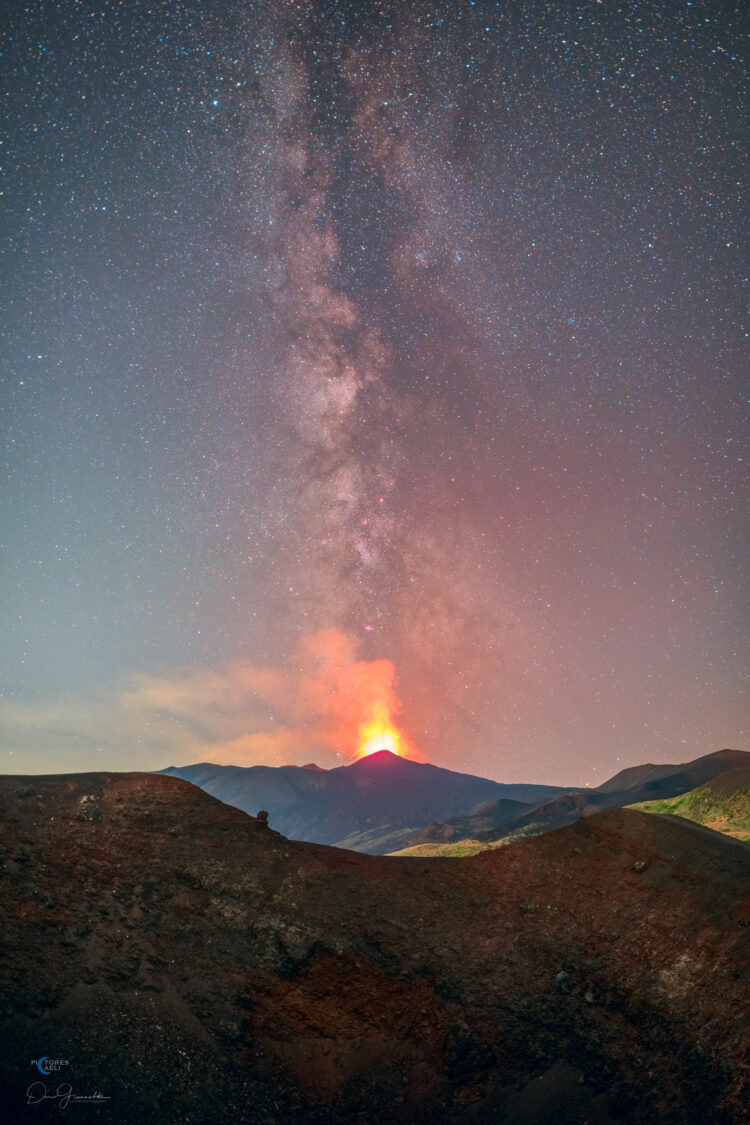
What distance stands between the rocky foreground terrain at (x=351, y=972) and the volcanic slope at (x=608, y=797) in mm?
64975

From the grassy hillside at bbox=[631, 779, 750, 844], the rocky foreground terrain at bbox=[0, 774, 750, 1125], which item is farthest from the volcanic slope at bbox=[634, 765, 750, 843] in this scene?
the rocky foreground terrain at bbox=[0, 774, 750, 1125]

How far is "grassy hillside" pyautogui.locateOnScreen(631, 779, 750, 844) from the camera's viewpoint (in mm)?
37250

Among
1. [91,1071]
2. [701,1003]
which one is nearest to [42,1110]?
[91,1071]

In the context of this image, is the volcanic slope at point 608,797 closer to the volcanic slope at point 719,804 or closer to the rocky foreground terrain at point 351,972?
the volcanic slope at point 719,804

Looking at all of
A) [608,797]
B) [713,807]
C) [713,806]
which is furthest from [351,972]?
[608,797]

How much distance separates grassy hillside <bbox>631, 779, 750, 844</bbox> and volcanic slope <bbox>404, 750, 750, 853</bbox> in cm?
3105

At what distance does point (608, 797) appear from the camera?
96.9 metres

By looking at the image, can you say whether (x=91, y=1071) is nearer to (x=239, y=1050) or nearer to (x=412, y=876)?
(x=239, y=1050)

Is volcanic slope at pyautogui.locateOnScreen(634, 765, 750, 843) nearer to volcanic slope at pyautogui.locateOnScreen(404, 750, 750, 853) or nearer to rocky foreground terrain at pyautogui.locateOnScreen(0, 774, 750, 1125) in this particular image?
rocky foreground terrain at pyautogui.locateOnScreen(0, 774, 750, 1125)

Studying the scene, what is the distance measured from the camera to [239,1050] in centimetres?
1073

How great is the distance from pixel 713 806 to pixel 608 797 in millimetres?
61098

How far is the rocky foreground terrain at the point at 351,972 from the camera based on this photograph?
399 inches

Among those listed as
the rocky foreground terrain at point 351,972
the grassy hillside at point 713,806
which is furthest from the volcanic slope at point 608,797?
the rocky foreground terrain at point 351,972

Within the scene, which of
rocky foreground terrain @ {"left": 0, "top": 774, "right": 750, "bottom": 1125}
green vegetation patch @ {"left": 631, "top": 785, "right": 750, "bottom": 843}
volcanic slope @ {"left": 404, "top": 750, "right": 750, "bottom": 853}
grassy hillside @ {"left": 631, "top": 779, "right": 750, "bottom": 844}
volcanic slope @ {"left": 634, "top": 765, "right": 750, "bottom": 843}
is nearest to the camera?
rocky foreground terrain @ {"left": 0, "top": 774, "right": 750, "bottom": 1125}
